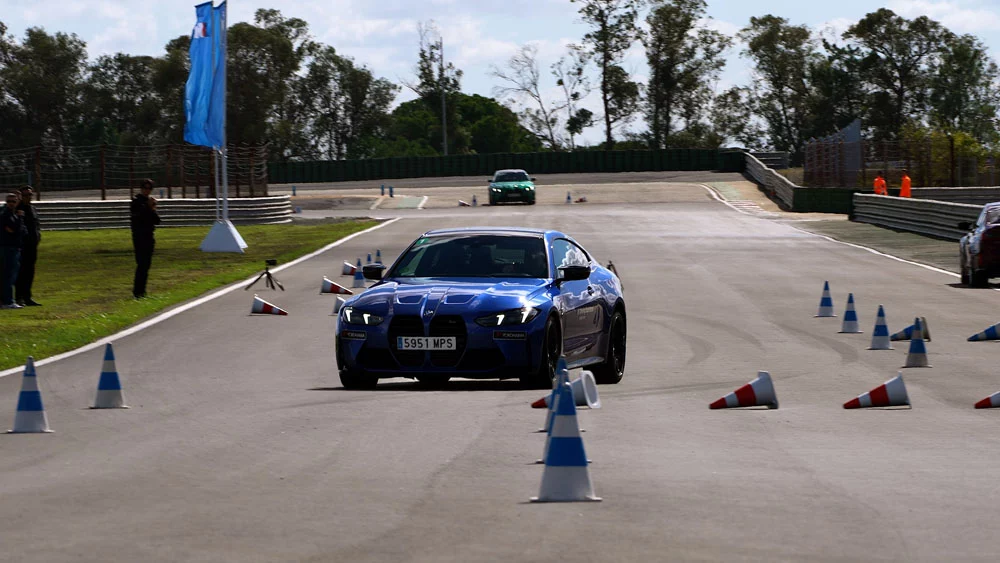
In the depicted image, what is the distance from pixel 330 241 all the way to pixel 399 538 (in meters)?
33.3

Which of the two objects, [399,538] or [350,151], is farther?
[350,151]

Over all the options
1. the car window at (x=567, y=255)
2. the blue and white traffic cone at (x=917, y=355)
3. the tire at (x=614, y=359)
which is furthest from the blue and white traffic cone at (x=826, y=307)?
the tire at (x=614, y=359)

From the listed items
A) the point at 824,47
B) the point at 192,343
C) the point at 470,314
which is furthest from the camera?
the point at 824,47

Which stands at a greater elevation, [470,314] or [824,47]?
[824,47]

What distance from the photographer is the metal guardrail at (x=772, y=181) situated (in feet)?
192

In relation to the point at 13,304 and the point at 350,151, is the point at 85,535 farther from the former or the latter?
the point at 350,151

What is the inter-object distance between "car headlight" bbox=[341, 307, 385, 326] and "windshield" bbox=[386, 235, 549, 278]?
97cm

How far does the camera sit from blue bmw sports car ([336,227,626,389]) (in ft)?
39.1

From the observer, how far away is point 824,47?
120 meters

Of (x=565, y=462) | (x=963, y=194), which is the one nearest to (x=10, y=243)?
(x=565, y=462)

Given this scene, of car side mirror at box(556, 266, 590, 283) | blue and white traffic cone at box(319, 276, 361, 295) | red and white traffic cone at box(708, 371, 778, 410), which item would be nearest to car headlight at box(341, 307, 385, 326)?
car side mirror at box(556, 266, 590, 283)

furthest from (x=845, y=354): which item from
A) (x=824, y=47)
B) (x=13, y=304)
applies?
(x=824, y=47)

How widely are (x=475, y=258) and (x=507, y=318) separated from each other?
126 cm

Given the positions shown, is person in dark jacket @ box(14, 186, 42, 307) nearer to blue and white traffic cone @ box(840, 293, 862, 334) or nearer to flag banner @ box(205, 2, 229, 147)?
blue and white traffic cone @ box(840, 293, 862, 334)
